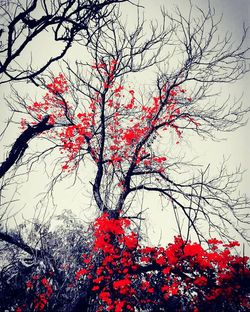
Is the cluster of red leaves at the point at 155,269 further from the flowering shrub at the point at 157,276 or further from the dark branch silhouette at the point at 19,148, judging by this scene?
the dark branch silhouette at the point at 19,148

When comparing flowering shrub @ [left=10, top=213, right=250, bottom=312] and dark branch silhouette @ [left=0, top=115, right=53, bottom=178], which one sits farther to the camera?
flowering shrub @ [left=10, top=213, right=250, bottom=312]

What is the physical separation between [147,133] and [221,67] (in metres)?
3.91

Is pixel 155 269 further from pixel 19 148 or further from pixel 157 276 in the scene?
pixel 19 148

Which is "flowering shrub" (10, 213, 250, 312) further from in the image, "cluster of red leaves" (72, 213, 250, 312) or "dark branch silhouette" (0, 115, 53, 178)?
"dark branch silhouette" (0, 115, 53, 178)

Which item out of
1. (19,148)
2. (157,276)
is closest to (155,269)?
(157,276)

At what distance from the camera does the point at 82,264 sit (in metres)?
8.11

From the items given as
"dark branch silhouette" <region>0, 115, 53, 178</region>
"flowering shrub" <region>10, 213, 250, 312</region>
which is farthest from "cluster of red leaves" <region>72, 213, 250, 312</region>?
"dark branch silhouette" <region>0, 115, 53, 178</region>

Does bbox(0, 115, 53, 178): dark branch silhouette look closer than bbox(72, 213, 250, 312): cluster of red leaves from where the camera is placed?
Yes

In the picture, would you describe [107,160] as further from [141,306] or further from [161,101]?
[141,306]

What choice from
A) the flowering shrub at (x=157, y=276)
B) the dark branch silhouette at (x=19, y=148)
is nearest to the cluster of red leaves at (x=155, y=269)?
the flowering shrub at (x=157, y=276)

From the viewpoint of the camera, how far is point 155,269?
8.09 meters

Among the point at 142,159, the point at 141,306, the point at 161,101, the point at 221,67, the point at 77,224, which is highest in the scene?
the point at 221,67

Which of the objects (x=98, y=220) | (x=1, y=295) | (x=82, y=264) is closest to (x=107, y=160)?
(x=98, y=220)

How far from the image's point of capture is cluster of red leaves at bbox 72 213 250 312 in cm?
745
